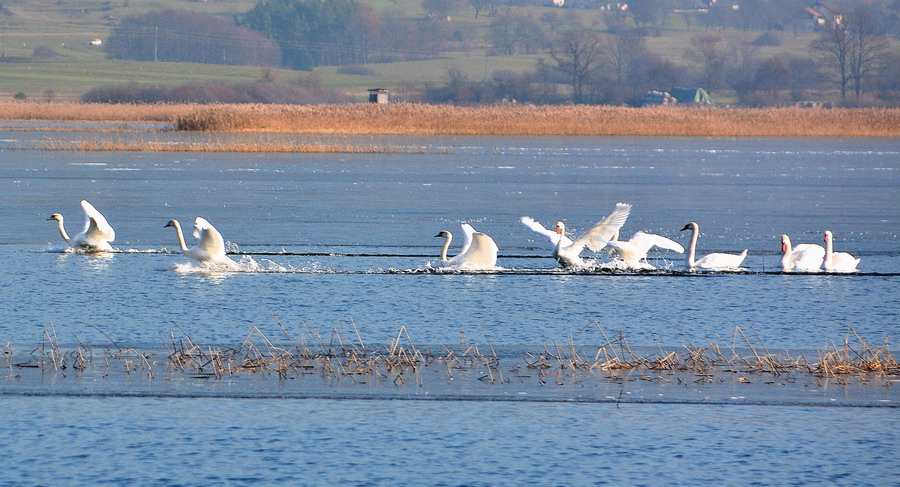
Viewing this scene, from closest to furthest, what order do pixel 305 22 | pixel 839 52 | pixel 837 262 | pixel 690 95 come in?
1. pixel 837 262
2. pixel 690 95
3. pixel 839 52
4. pixel 305 22

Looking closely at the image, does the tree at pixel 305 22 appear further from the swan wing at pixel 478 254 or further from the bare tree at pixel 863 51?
the swan wing at pixel 478 254

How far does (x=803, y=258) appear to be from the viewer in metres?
13.2

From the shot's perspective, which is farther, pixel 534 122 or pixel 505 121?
pixel 534 122

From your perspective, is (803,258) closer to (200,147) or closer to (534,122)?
(200,147)

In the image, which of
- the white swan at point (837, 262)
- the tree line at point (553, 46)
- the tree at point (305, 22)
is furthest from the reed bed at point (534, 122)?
the tree at point (305, 22)

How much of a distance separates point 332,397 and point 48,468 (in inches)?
72.1

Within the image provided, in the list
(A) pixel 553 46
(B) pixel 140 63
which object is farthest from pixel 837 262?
(A) pixel 553 46

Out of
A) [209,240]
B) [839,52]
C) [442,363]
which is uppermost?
[839,52]

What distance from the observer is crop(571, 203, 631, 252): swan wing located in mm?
12578

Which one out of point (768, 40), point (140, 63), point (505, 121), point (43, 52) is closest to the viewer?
point (505, 121)

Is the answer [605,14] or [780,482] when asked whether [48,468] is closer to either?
[780,482]

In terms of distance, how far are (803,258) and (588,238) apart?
2284mm

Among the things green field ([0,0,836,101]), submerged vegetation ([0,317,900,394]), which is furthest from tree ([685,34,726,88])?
submerged vegetation ([0,317,900,394])

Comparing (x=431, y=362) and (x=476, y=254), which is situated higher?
(x=476, y=254)
